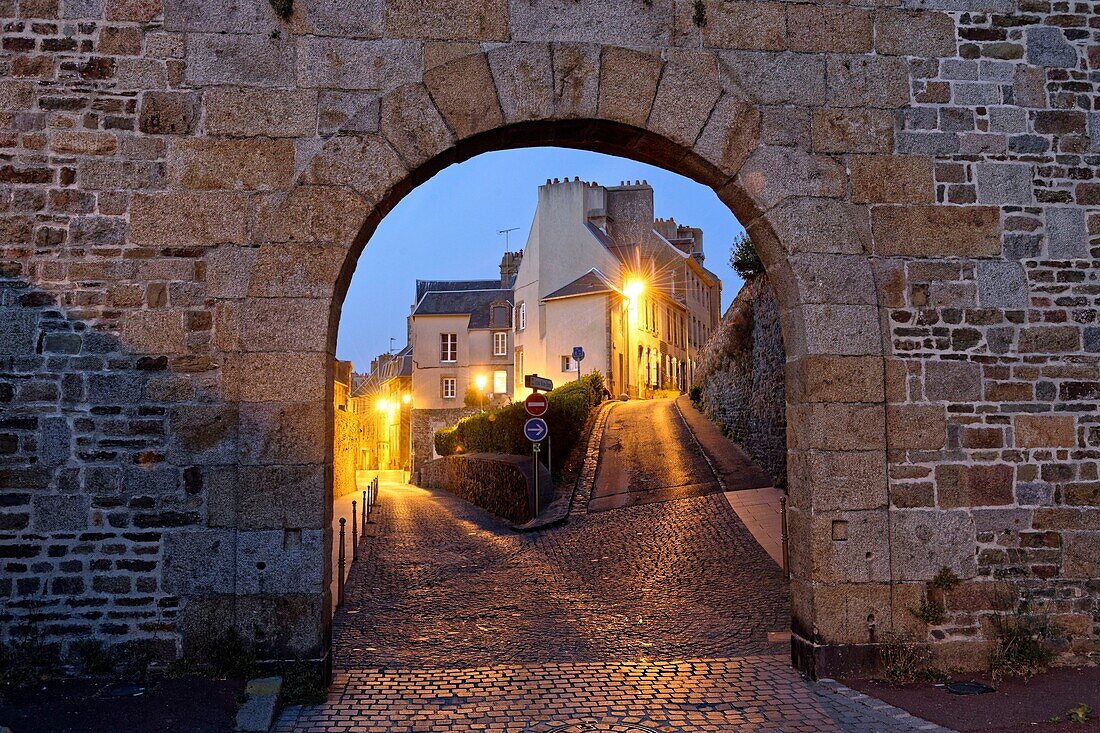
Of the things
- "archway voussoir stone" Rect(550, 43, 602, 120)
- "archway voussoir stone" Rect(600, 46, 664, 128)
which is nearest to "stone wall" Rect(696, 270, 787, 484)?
"archway voussoir stone" Rect(600, 46, 664, 128)

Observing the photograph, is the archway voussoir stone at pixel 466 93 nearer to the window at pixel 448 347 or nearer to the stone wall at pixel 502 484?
the stone wall at pixel 502 484

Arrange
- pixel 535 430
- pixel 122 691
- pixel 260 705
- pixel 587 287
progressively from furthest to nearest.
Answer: pixel 587 287 → pixel 535 430 → pixel 122 691 → pixel 260 705

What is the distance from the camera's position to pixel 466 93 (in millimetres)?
5602

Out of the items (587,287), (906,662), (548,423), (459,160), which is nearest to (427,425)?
(587,287)

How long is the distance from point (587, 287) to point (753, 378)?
54.0 ft

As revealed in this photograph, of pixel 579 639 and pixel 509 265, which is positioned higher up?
pixel 509 265

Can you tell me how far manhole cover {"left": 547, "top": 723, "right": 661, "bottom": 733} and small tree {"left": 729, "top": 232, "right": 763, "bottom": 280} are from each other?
40.3 feet

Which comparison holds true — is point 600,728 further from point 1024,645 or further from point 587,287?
point 587,287

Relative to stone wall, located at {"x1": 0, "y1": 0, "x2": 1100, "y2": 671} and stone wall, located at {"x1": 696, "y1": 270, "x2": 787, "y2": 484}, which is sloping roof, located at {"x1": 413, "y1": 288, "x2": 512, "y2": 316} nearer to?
stone wall, located at {"x1": 696, "y1": 270, "x2": 787, "y2": 484}

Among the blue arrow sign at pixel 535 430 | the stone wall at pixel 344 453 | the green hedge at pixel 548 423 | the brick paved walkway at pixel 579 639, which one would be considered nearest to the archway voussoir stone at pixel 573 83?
the brick paved walkway at pixel 579 639

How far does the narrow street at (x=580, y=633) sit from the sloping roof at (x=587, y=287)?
17872 millimetres

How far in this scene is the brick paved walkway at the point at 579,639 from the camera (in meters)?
4.70

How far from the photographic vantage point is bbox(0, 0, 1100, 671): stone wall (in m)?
5.21

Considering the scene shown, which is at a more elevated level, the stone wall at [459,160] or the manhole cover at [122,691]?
the stone wall at [459,160]
